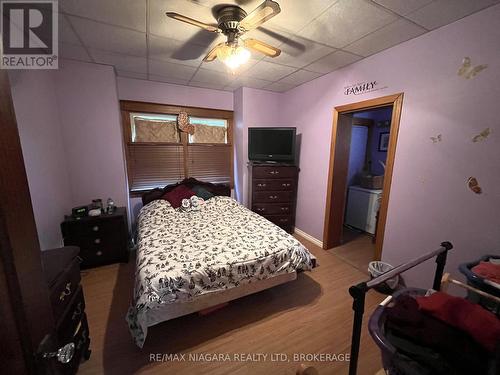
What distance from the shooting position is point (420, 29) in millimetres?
1818

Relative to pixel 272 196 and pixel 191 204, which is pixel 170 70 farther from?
pixel 272 196

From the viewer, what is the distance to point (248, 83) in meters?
3.35

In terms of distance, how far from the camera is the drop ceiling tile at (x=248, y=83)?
3156 mm

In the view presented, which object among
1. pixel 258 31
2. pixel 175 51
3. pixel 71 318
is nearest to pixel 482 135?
pixel 258 31

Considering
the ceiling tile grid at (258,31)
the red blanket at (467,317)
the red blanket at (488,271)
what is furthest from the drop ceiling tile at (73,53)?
the red blanket at (488,271)

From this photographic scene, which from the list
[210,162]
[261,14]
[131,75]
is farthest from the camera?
[210,162]

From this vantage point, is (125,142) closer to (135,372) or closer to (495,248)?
(135,372)

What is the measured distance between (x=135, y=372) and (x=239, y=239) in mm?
1219

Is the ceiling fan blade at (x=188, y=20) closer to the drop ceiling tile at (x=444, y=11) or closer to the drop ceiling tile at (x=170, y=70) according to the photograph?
the drop ceiling tile at (x=170, y=70)

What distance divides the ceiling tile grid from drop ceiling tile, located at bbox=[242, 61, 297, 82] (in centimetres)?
A: 1

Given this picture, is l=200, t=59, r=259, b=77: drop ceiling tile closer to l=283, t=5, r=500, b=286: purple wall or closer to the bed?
l=283, t=5, r=500, b=286: purple wall

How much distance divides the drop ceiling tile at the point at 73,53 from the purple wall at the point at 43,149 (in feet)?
0.99

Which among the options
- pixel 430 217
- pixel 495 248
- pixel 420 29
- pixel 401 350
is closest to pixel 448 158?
pixel 430 217

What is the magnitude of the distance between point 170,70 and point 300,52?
174cm
